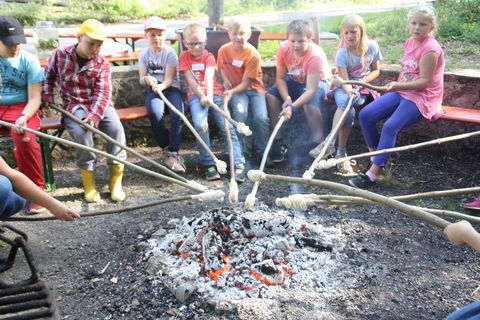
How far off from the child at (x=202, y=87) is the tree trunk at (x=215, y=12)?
5.78ft

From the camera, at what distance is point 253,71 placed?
208 inches

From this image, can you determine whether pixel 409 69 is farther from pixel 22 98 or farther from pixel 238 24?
pixel 22 98

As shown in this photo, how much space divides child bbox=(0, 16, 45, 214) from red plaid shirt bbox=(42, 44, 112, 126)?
0.16 m

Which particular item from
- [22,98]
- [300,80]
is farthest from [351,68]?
[22,98]

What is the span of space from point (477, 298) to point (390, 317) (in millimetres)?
635

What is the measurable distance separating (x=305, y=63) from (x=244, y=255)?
2.55m

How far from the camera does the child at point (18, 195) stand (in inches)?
107

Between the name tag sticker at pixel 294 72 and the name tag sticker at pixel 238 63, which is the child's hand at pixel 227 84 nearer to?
the name tag sticker at pixel 238 63

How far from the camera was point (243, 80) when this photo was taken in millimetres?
5301

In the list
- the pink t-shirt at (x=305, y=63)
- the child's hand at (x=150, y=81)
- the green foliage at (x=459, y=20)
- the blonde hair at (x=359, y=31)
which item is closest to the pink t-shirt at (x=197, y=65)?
the child's hand at (x=150, y=81)

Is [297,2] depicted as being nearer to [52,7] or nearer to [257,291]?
[52,7]

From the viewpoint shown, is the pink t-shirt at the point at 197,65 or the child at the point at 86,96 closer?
the child at the point at 86,96

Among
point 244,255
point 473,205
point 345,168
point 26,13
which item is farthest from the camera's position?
point 26,13

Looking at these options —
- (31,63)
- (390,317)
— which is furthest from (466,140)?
(31,63)
